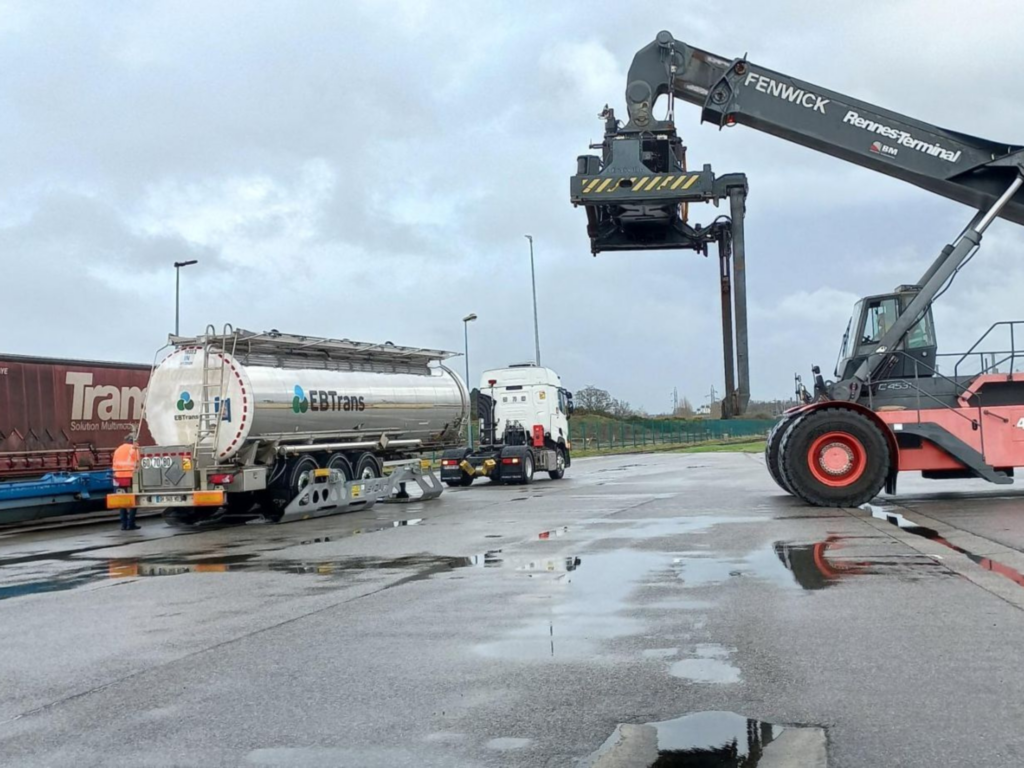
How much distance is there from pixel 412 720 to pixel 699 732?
149cm

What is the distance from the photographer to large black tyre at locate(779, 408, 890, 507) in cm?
1666

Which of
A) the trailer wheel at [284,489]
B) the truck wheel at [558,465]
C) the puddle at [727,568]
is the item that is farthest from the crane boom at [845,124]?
the truck wheel at [558,465]

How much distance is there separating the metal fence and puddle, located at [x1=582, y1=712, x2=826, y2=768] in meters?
50.2

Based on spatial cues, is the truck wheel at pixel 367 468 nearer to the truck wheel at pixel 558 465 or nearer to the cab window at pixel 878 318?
the truck wheel at pixel 558 465

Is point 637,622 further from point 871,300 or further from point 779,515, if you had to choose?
point 871,300

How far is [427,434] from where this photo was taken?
2408cm

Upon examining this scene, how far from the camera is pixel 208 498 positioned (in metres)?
17.3

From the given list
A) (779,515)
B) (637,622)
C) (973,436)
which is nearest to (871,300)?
(973,436)

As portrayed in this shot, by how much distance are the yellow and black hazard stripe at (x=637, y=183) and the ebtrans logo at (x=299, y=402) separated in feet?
22.1

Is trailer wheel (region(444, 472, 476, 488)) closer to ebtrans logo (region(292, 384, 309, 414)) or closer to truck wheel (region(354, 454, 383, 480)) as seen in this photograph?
truck wheel (region(354, 454, 383, 480))

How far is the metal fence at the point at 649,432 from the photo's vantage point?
6303 centimetres

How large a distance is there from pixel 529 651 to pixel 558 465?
967 inches

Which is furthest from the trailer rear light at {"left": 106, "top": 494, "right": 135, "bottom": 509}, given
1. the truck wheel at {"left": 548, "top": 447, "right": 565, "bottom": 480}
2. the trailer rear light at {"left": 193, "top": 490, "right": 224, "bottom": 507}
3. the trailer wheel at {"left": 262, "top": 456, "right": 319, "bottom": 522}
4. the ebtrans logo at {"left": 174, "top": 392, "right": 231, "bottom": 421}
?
the truck wheel at {"left": 548, "top": 447, "right": 565, "bottom": 480}

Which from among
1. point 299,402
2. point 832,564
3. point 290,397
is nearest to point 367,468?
point 299,402
